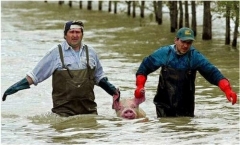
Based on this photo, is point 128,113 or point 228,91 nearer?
point 228,91

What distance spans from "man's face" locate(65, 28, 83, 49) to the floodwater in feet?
3.06

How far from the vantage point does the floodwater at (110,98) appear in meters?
9.06

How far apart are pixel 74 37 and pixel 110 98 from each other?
181 inches

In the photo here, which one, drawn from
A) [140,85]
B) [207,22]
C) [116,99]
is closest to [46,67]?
[116,99]

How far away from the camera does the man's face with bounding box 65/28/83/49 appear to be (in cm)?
981

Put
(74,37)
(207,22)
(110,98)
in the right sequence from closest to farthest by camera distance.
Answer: (74,37)
(110,98)
(207,22)

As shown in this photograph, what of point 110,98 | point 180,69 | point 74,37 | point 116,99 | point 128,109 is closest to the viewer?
point 74,37

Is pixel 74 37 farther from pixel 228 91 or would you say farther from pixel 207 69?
pixel 228 91

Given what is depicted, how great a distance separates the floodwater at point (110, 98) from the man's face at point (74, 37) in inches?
36.7

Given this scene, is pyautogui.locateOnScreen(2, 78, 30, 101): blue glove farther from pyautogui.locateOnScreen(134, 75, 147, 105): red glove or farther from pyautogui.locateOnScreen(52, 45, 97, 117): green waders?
pyautogui.locateOnScreen(134, 75, 147, 105): red glove

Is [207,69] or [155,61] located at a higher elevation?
[155,61]

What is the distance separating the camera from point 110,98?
46.9ft

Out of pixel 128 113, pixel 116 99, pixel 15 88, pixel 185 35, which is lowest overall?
pixel 128 113

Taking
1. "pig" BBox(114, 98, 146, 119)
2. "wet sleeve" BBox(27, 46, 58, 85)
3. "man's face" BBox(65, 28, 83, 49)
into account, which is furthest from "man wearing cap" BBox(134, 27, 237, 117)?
"wet sleeve" BBox(27, 46, 58, 85)
